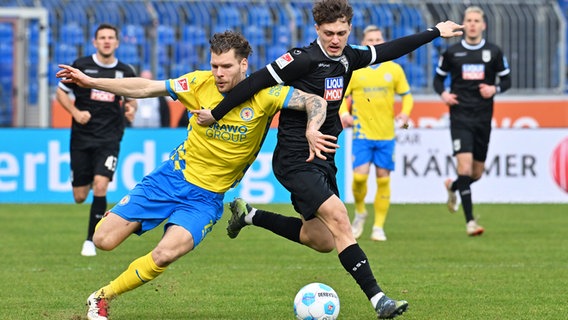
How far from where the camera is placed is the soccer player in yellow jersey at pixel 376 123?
42.5ft

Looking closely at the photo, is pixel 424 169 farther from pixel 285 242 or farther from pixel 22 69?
pixel 22 69

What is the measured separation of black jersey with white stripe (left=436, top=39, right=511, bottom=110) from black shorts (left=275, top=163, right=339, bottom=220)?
622 centimetres

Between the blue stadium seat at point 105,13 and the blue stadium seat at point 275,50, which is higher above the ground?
the blue stadium seat at point 105,13

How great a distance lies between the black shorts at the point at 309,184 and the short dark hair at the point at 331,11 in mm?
995

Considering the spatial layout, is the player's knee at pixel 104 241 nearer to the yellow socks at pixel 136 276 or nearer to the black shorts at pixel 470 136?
the yellow socks at pixel 136 276

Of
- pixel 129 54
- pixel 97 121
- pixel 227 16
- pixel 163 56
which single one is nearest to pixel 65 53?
pixel 129 54

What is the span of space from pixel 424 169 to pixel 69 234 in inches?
276

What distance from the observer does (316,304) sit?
268 inches

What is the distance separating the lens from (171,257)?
276 inches

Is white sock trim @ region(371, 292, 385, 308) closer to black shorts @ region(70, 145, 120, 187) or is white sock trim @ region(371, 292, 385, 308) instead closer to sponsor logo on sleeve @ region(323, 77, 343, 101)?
sponsor logo on sleeve @ region(323, 77, 343, 101)

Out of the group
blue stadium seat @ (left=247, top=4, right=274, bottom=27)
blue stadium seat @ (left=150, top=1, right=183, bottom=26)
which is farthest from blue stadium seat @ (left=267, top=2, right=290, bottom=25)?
blue stadium seat @ (left=150, top=1, right=183, bottom=26)

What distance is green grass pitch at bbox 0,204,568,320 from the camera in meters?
7.70

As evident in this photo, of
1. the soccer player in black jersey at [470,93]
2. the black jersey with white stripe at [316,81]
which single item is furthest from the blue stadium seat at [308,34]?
the black jersey with white stripe at [316,81]

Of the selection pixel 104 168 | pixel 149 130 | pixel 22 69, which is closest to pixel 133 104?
pixel 104 168
